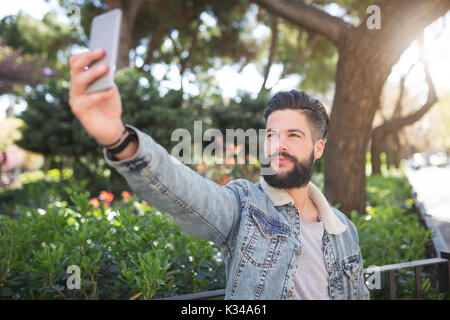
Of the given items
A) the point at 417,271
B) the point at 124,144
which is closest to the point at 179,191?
the point at 124,144

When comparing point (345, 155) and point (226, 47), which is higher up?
point (226, 47)

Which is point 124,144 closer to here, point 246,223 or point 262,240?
point 246,223

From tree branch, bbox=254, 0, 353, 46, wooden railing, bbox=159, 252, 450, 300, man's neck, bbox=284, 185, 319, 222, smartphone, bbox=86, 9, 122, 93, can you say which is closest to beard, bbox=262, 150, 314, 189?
man's neck, bbox=284, 185, 319, 222

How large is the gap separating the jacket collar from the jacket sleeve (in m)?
0.27

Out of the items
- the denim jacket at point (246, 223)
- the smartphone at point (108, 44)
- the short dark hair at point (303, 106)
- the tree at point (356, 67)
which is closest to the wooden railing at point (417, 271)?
the denim jacket at point (246, 223)

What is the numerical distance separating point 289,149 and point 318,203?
433mm

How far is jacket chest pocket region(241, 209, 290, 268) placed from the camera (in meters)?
1.74

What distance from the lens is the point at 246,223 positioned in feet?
5.74

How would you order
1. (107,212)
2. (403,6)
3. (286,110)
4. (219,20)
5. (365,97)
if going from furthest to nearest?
(219,20) < (365,97) < (403,6) < (107,212) < (286,110)

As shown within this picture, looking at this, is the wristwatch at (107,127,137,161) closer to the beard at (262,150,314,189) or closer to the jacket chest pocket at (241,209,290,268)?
the jacket chest pocket at (241,209,290,268)

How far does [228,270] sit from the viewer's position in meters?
1.88

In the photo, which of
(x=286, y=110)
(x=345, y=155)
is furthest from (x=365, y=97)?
(x=286, y=110)

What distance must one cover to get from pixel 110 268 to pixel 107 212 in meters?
1.10
